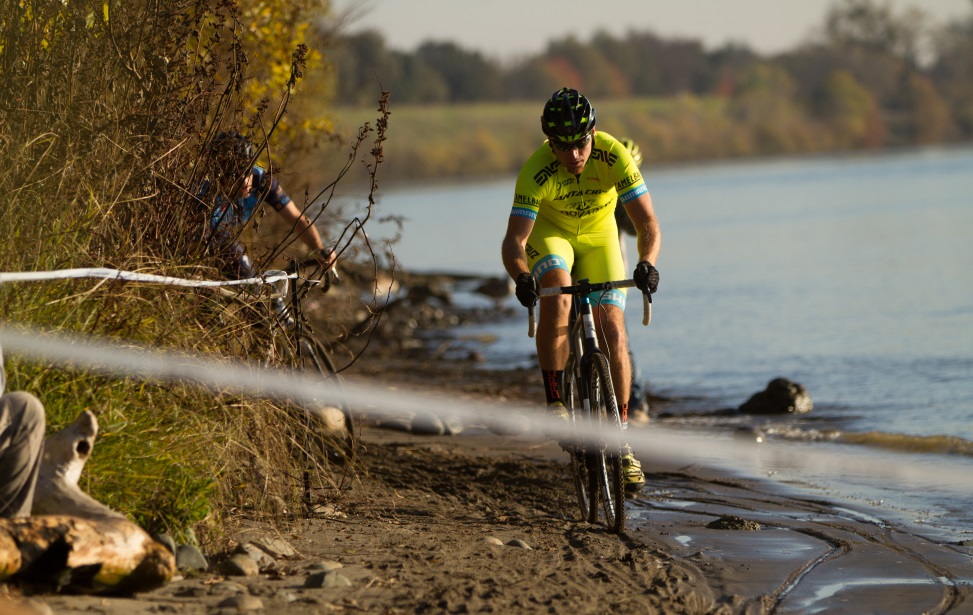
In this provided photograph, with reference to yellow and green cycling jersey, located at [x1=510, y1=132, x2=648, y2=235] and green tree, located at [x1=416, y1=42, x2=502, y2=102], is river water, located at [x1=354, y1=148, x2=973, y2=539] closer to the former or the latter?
yellow and green cycling jersey, located at [x1=510, y1=132, x2=648, y2=235]

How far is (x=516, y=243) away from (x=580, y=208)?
52 cm

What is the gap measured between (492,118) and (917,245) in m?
66.8

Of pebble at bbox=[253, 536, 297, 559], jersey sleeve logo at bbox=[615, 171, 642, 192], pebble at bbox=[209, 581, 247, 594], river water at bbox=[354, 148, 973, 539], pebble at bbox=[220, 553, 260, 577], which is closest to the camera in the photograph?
pebble at bbox=[209, 581, 247, 594]

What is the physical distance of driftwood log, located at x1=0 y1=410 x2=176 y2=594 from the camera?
4.33 meters

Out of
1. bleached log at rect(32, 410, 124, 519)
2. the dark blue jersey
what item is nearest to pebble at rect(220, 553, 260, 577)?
bleached log at rect(32, 410, 124, 519)

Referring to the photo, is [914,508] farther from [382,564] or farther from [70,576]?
[70,576]

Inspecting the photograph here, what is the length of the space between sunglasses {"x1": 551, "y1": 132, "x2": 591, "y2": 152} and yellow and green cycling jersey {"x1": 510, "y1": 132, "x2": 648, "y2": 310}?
0.16 m

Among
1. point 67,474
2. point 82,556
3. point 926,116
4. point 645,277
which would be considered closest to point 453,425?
point 645,277

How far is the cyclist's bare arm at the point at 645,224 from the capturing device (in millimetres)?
7242

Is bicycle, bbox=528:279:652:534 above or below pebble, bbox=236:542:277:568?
above

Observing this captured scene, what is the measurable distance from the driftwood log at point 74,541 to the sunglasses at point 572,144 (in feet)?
11.0

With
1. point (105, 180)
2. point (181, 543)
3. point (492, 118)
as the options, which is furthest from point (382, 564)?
point (492, 118)

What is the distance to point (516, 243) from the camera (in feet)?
23.7

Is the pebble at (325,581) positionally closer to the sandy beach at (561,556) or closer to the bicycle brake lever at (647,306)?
the sandy beach at (561,556)
